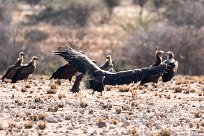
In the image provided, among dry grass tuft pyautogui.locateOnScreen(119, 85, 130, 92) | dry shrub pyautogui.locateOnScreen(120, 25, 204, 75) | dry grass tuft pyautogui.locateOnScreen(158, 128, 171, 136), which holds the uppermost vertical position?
dry shrub pyautogui.locateOnScreen(120, 25, 204, 75)

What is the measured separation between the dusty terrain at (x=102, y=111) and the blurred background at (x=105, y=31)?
57.8 ft

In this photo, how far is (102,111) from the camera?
59.7 ft

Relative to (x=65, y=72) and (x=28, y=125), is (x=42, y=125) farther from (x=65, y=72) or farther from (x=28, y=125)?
(x=65, y=72)

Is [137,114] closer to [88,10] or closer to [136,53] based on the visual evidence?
[136,53]

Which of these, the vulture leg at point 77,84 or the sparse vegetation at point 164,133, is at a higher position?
the vulture leg at point 77,84

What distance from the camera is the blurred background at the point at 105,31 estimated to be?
4525 cm

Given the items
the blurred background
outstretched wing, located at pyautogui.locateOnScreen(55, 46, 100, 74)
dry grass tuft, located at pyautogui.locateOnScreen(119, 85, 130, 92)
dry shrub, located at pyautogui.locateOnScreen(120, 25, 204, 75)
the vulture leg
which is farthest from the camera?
the blurred background

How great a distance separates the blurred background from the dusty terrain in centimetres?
1762

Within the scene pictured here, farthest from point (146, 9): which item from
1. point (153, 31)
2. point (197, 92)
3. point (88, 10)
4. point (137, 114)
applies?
point (137, 114)

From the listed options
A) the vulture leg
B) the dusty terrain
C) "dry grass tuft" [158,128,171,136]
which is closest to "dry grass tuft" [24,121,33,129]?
the dusty terrain

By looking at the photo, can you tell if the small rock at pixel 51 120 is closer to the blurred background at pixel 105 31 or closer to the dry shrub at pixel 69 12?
the blurred background at pixel 105 31

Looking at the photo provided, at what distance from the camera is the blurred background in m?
45.2

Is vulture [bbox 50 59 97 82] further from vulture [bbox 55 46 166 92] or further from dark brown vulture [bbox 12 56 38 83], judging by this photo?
vulture [bbox 55 46 166 92]

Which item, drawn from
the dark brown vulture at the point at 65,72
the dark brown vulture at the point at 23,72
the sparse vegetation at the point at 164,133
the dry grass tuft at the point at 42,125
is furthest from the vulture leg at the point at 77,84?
the sparse vegetation at the point at 164,133
